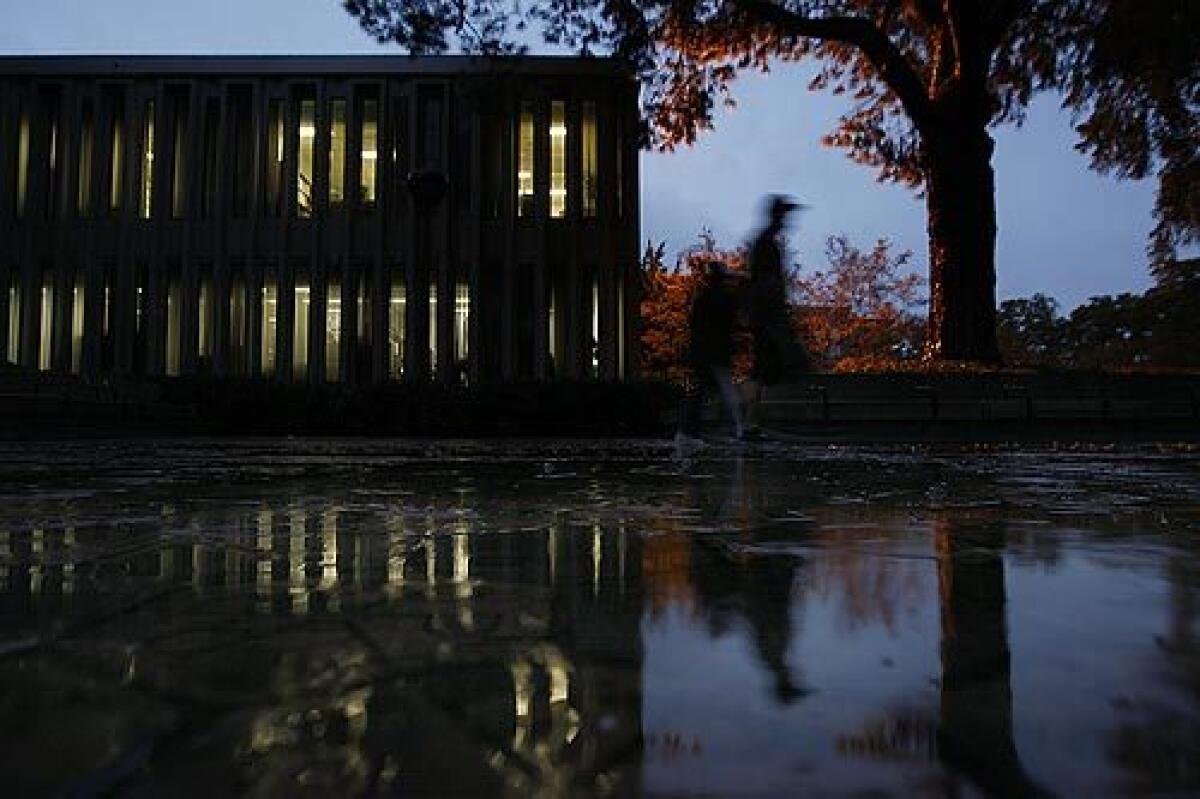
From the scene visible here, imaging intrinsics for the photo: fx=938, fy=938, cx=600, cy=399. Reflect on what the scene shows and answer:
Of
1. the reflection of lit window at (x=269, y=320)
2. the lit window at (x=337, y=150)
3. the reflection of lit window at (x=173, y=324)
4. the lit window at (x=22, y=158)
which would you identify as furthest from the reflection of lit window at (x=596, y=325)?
the lit window at (x=22, y=158)

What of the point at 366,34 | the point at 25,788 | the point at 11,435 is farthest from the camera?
the point at 366,34

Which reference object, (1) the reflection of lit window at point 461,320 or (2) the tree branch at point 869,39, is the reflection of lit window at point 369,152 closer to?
(1) the reflection of lit window at point 461,320

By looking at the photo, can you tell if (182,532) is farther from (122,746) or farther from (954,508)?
(954,508)

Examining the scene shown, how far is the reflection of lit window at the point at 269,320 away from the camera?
952 inches

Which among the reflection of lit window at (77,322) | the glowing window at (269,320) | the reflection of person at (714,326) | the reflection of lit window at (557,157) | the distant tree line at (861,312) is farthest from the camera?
the distant tree line at (861,312)

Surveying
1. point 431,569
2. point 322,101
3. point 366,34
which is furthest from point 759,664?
point 322,101

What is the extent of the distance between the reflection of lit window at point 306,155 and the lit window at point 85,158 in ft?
17.7

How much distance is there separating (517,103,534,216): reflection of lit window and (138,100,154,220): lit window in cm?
951

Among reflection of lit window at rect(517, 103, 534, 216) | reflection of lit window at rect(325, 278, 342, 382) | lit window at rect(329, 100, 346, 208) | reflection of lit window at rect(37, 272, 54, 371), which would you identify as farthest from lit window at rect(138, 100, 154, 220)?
reflection of lit window at rect(517, 103, 534, 216)

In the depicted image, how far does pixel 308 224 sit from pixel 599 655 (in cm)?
2442

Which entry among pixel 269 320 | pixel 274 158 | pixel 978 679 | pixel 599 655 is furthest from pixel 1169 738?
pixel 274 158

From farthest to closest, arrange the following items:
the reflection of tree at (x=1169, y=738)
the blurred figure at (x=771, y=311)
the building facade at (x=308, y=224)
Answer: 1. the building facade at (x=308, y=224)
2. the blurred figure at (x=771, y=311)
3. the reflection of tree at (x=1169, y=738)

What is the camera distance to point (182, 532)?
116 inches

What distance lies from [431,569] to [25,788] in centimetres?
135
